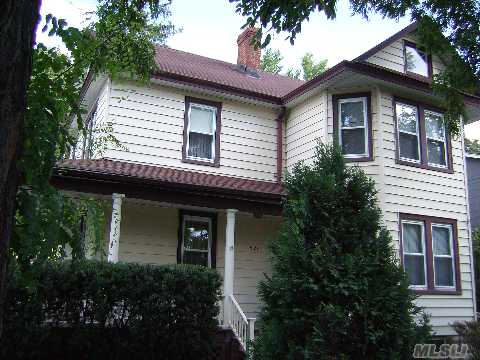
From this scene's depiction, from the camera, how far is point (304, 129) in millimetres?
13172

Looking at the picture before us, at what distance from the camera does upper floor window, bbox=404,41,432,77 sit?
13.3 meters

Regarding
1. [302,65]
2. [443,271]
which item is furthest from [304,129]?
[302,65]

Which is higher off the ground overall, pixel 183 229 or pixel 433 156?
pixel 433 156

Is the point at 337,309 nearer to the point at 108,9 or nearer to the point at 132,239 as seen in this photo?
the point at 108,9

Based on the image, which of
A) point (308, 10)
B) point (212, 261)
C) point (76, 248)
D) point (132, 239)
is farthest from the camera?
point (212, 261)

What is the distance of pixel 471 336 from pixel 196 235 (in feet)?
21.1

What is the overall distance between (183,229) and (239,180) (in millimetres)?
1904

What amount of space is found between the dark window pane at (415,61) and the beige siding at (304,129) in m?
2.89

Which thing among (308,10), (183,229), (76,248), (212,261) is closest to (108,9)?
(308,10)

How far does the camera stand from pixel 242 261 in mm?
12414

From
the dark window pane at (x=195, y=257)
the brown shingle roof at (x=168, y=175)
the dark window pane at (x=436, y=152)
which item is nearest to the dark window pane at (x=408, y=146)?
the dark window pane at (x=436, y=152)

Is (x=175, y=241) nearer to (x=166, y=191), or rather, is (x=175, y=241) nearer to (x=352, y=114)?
(x=166, y=191)

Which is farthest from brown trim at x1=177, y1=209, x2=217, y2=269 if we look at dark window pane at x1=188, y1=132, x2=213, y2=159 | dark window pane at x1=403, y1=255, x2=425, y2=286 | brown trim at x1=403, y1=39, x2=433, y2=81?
brown trim at x1=403, y1=39, x2=433, y2=81

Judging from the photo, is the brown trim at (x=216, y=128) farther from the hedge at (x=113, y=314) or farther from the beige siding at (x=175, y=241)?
the hedge at (x=113, y=314)
